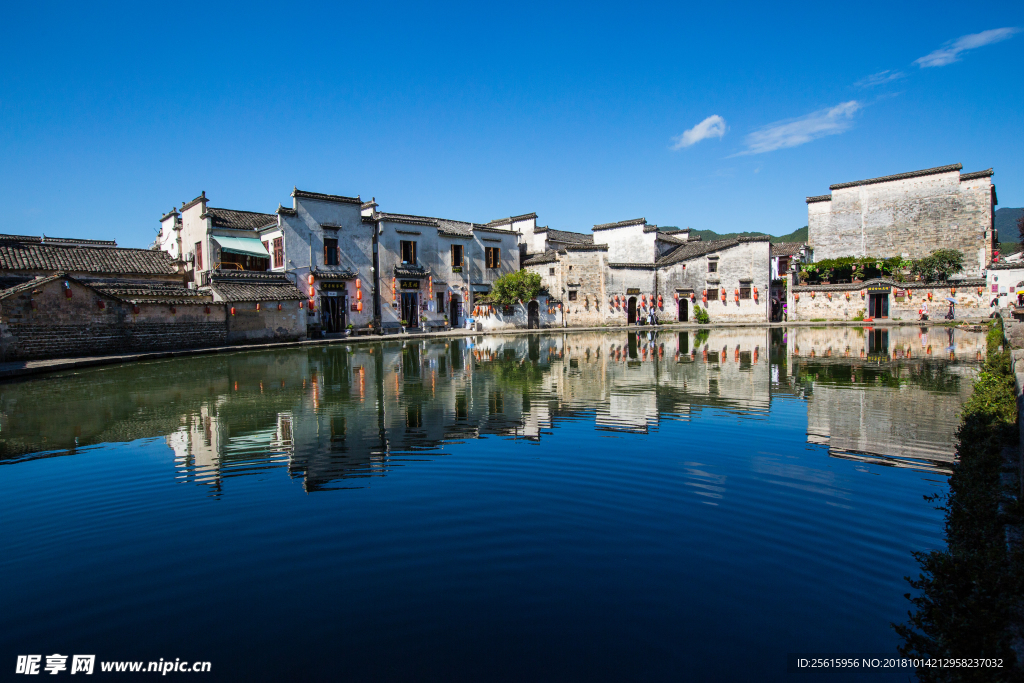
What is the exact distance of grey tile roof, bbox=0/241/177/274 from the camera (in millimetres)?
20733

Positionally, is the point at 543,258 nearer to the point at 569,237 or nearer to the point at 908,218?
the point at 569,237

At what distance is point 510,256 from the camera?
3597 centimetres

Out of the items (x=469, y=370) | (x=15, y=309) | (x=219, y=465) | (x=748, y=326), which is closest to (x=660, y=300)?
(x=748, y=326)

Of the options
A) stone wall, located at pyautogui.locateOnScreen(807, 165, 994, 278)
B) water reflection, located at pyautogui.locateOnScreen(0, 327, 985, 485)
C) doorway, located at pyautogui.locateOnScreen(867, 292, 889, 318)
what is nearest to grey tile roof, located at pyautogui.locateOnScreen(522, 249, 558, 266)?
stone wall, located at pyautogui.locateOnScreen(807, 165, 994, 278)

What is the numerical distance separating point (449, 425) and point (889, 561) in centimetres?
534

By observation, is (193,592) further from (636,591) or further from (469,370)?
(469,370)

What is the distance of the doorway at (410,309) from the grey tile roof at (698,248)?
16.0m

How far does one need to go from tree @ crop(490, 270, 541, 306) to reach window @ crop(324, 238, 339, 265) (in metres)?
9.18

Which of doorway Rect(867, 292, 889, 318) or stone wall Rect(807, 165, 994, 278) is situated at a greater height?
stone wall Rect(807, 165, 994, 278)

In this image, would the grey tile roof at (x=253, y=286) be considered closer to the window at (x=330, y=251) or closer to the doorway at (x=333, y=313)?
the doorway at (x=333, y=313)

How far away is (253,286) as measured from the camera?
81.1ft

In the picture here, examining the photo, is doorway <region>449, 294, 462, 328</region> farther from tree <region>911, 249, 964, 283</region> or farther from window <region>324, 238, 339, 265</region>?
tree <region>911, 249, 964, 283</region>

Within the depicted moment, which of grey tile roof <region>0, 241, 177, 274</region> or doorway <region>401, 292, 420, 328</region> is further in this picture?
doorway <region>401, 292, 420, 328</region>

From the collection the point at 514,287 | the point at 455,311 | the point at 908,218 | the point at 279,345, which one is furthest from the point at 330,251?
the point at 908,218
